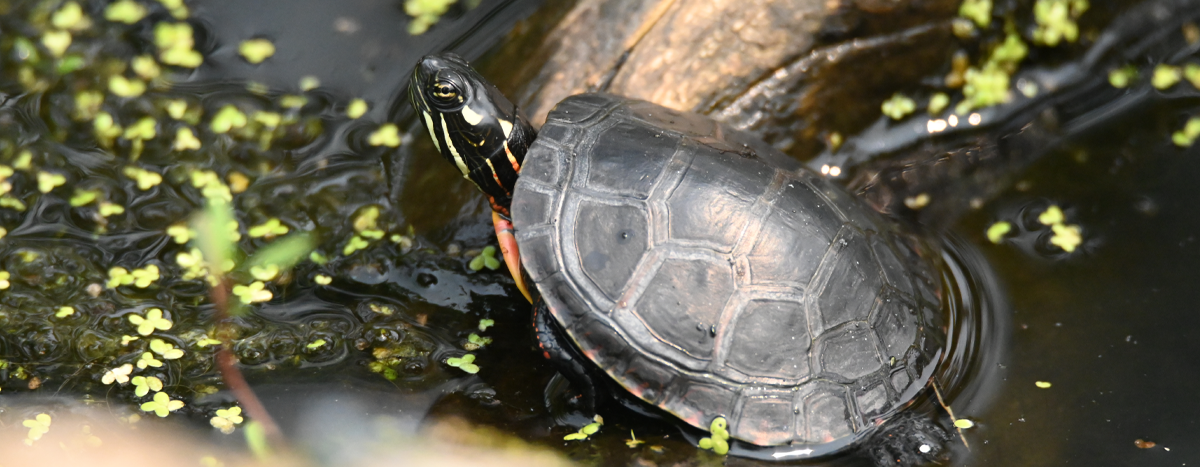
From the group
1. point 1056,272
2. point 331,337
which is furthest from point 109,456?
point 1056,272

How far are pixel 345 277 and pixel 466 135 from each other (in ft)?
3.80

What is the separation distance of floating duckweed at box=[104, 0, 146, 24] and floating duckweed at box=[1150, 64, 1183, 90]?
6470 mm

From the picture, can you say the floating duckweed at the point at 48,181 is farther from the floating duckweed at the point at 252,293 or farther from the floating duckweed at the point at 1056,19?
the floating duckweed at the point at 1056,19

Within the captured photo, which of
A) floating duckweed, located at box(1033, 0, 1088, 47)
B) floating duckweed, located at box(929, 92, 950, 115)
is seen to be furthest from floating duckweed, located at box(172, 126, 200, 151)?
floating duckweed, located at box(1033, 0, 1088, 47)

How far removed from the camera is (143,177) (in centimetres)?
414

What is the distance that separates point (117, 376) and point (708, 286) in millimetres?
2792

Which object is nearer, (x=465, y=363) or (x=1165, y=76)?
(x=465, y=363)

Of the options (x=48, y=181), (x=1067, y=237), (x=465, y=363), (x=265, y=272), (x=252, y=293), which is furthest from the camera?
(x=1067, y=237)

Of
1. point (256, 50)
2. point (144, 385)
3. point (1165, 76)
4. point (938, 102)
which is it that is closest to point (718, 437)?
point (144, 385)

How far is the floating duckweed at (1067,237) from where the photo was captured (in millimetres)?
4124

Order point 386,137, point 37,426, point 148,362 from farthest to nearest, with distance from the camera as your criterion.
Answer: point 386,137, point 148,362, point 37,426

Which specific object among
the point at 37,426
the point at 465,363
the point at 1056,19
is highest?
the point at 1056,19

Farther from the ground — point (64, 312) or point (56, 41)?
point (56, 41)

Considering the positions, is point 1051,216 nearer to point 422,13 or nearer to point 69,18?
point 422,13
